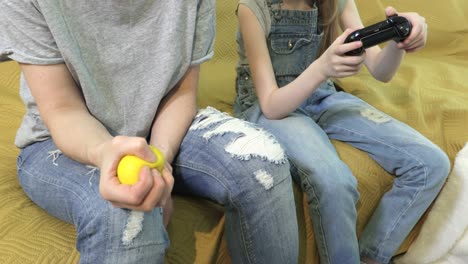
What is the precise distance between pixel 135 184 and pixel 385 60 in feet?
2.64

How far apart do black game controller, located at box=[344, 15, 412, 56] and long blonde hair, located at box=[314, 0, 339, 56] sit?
237 millimetres

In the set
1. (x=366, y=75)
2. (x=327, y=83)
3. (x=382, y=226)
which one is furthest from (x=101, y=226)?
(x=366, y=75)

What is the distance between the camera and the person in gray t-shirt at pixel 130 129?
0.65 metres

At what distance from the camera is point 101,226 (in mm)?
618

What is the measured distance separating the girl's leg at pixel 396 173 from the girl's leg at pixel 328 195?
12cm

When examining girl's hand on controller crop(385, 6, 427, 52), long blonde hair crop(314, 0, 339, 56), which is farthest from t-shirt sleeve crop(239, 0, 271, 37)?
girl's hand on controller crop(385, 6, 427, 52)

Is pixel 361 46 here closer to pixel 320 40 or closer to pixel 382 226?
pixel 320 40

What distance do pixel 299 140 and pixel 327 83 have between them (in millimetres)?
330

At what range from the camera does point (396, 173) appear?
1.08m

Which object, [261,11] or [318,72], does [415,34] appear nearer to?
[318,72]

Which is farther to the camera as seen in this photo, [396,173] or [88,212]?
[396,173]

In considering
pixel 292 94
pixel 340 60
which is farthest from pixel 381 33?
pixel 292 94

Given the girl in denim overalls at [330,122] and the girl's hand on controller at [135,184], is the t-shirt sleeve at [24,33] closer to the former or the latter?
the girl's hand on controller at [135,184]

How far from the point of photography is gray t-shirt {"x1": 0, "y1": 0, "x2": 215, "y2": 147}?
0.73 m
